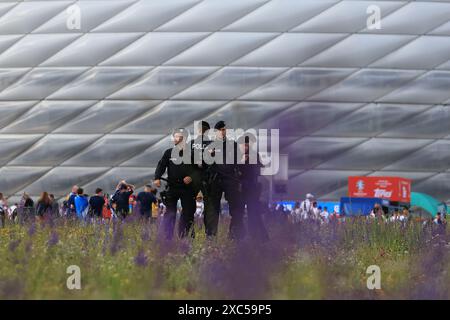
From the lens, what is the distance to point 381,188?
75.3ft

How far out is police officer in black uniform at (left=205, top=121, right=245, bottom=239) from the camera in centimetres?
1098

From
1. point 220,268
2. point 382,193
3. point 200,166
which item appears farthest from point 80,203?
point 220,268

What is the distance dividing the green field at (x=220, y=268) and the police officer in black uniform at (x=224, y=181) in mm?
655

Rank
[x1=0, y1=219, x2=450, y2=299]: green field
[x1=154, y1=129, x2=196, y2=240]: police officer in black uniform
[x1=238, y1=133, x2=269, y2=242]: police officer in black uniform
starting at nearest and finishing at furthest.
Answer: [x1=0, y1=219, x2=450, y2=299]: green field, [x1=238, y1=133, x2=269, y2=242]: police officer in black uniform, [x1=154, y1=129, x2=196, y2=240]: police officer in black uniform

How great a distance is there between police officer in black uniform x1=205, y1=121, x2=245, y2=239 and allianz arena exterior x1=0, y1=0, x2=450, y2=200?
463 inches

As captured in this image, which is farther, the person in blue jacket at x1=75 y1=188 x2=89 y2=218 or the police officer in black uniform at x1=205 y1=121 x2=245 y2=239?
the person in blue jacket at x1=75 y1=188 x2=89 y2=218

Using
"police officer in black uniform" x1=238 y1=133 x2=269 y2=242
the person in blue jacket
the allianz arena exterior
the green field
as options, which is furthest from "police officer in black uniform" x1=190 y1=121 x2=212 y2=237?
the allianz arena exterior

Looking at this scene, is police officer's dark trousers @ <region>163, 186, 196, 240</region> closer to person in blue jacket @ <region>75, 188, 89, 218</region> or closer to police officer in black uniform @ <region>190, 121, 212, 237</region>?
police officer in black uniform @ <region>190, 121, 212, 237</region>

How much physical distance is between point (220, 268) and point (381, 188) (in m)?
16.6

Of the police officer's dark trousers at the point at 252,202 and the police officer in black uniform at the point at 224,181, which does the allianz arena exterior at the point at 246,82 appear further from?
the police officer in black uniform at the point at 224,181

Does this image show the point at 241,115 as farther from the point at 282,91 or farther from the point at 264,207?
the point at 264,207

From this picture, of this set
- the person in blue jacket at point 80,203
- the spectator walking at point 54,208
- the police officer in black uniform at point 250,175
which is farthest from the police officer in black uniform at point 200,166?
the person in blue jacket at point 80,203
